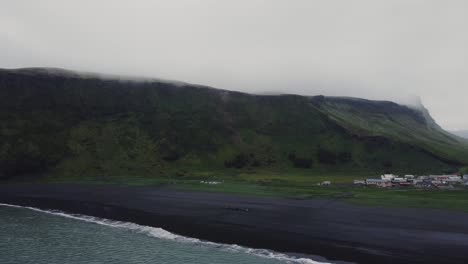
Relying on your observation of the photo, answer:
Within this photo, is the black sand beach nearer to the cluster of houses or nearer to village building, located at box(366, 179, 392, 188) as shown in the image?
village building, located at box(366, 179, 392, 188)

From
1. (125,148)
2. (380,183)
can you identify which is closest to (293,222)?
(380,183)

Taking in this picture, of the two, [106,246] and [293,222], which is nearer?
[106,246]

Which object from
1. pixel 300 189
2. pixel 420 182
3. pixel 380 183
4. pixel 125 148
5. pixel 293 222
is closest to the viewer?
pixel 293 222

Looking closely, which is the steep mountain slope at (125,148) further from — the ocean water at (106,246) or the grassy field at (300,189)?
the ocean water at (106,246)

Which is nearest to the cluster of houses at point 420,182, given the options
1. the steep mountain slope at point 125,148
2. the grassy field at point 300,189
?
the grassy field at point 300,189

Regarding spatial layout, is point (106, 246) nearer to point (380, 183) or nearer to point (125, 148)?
point (380, 183)

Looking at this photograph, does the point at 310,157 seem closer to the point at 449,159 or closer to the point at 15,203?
the point at 449,159

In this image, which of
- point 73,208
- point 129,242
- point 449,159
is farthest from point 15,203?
point 449,159
